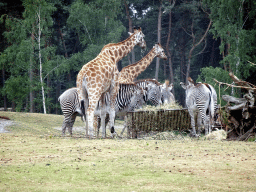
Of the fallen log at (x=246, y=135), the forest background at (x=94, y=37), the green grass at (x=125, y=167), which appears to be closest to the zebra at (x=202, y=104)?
the fallen log at (x=246, y=135)

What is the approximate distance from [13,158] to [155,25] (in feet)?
126

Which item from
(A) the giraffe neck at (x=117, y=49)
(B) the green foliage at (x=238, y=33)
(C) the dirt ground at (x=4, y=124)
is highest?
(B) the green foliage at (x=238, y=33)

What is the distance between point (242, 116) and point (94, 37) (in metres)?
25.0

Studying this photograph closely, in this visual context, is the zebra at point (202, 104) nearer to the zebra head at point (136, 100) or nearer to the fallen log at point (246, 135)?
the zebra head at point (136, 100)

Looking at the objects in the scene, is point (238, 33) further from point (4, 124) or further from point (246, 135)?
point (4, 124)

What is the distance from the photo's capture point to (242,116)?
9.88 meters

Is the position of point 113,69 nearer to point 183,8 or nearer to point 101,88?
point 101,88

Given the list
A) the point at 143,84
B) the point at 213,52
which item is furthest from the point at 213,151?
the point at 213,52

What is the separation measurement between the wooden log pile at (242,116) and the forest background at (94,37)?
9.76 meters

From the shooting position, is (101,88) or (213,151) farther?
(101,88)

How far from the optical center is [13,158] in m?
6.63

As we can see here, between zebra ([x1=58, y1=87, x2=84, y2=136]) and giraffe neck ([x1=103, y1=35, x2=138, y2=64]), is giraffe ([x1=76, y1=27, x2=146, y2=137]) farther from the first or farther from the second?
zebra ([x1=58, y1=87, x2=84, y2=136])

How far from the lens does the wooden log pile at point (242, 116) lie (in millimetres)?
9375

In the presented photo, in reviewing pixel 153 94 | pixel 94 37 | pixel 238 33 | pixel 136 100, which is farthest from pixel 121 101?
pixel 94 37
